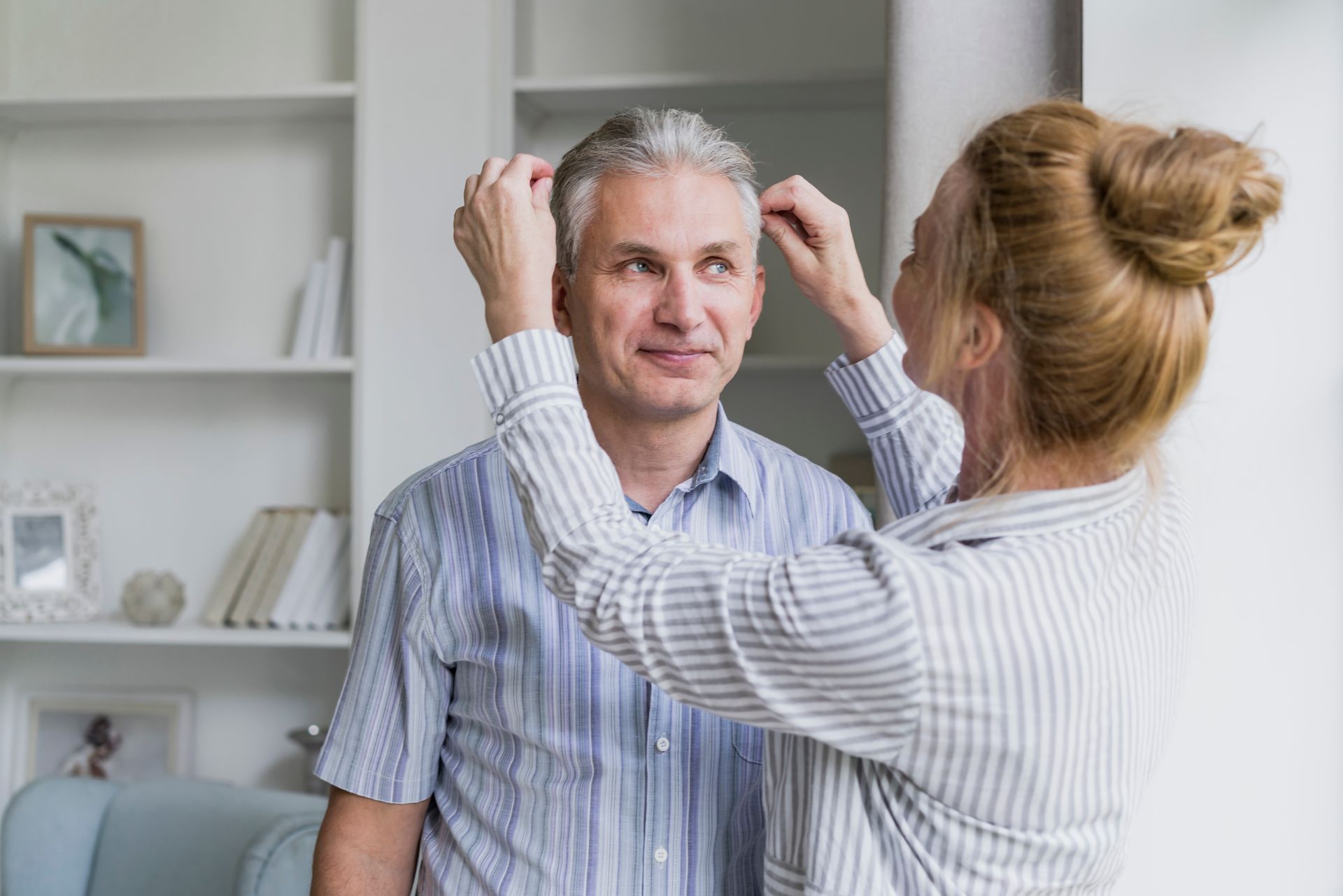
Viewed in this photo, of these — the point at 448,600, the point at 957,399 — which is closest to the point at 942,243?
the point at 957,399

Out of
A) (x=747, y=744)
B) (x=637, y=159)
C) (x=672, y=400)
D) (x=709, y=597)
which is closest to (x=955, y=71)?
(x=637, y=159)

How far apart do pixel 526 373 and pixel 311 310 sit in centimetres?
204

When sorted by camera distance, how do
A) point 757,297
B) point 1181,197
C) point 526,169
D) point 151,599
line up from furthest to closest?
point 151,599
point 757,297
point 526,169
point 1181,197

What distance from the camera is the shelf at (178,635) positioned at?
8.82 ft

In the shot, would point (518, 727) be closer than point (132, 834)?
Yes

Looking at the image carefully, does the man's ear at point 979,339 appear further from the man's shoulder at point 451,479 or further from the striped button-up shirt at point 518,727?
the man's shoulder at point 451,479

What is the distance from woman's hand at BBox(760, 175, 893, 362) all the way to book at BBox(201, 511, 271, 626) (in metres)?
1.96

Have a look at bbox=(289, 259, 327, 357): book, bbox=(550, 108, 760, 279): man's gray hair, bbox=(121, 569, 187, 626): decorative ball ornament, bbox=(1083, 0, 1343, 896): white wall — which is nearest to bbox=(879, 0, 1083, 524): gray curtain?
bbox=(1083, 0, 1343, 896): white wall

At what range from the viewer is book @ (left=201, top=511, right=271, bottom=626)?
2.80m

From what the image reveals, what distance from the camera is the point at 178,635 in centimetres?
272

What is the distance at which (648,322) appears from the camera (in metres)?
1.26

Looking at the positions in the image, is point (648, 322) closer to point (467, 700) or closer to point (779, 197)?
point (779, 197)

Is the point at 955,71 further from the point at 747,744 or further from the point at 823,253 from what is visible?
the point at 747,744

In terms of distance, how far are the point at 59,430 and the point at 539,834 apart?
8.10ft
